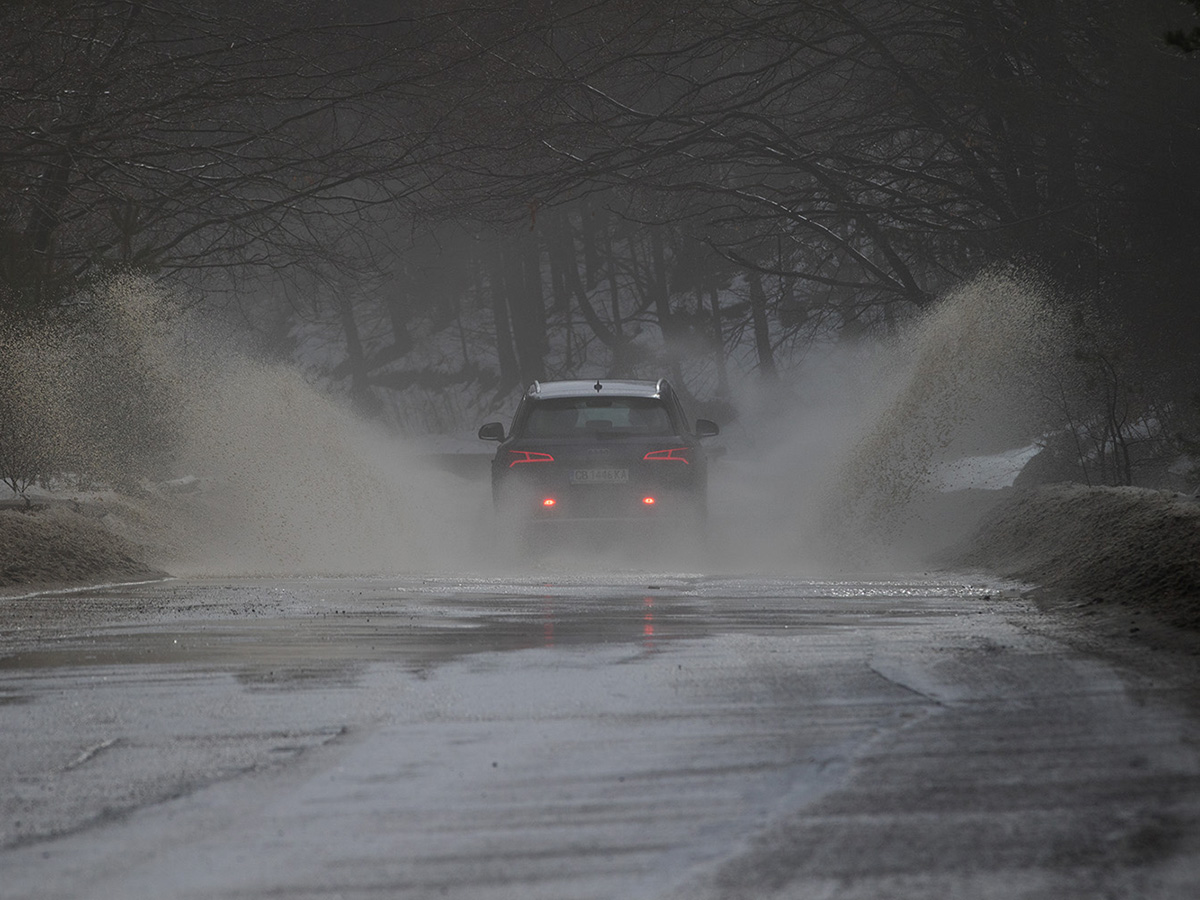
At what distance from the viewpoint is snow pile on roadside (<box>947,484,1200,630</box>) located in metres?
8.73

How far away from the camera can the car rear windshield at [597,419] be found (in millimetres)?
14352

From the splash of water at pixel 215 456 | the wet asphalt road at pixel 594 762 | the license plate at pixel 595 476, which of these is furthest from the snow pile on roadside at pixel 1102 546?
the splash of water at pixel 215 456

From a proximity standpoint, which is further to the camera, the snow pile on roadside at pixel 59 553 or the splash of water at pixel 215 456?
the splash of water at pixel 215 456

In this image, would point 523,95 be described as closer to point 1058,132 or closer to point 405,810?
point 1058,132

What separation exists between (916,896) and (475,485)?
24702 millimetres

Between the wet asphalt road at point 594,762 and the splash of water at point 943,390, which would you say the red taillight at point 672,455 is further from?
the wet asphalt road at point 594,762

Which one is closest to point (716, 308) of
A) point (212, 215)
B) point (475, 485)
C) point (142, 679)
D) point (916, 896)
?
point (475, 485)

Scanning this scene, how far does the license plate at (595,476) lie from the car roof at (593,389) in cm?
72

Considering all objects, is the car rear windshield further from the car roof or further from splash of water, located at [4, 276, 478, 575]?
splash of water, located at [4, 276, 478, 575]

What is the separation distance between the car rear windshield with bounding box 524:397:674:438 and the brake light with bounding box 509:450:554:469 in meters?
0.21

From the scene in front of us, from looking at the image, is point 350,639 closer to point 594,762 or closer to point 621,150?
point 594,762

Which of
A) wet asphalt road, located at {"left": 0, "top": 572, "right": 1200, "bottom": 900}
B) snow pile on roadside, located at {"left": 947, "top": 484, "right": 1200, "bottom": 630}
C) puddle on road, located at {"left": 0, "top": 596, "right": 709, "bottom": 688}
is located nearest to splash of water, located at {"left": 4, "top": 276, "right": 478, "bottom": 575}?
snow pile on roadside, located at {"left": 947, "top": 484, "right": 1200, "bottom": 630}

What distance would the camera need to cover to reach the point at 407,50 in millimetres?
22188

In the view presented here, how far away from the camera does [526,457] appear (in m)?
14.2
